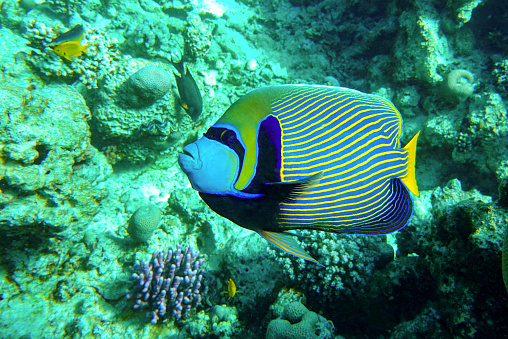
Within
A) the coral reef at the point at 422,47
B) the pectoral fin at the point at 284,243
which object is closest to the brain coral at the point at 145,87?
the pectoral fin at the point at 284,243

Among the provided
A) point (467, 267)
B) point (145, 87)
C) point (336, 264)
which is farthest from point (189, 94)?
point (467, 267)

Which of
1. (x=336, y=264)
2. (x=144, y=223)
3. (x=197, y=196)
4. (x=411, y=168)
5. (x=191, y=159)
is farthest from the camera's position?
(x=197, y=196)

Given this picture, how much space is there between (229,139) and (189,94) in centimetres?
336

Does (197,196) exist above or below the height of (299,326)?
above

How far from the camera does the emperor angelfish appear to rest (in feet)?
3.27

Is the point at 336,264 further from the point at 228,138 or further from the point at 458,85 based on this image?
the point at 458,85

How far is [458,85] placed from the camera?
4.30 m

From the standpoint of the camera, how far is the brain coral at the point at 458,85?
4.29m

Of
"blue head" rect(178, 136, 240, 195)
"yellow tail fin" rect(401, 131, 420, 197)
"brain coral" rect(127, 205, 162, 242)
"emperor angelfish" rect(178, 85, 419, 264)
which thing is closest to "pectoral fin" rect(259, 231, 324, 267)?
"emperor angelfish" rect(178, 85, 419, 264)

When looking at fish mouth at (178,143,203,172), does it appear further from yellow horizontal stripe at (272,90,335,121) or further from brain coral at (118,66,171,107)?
brain coral at (118,66,171,107)

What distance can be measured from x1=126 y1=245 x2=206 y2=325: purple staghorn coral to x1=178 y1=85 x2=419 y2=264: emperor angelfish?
2.78 m

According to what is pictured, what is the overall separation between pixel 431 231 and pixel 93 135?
560 centimetres

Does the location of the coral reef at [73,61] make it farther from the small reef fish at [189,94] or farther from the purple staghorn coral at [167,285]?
the purple staghorn coral at [167,285]

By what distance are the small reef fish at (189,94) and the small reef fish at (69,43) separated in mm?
1828
